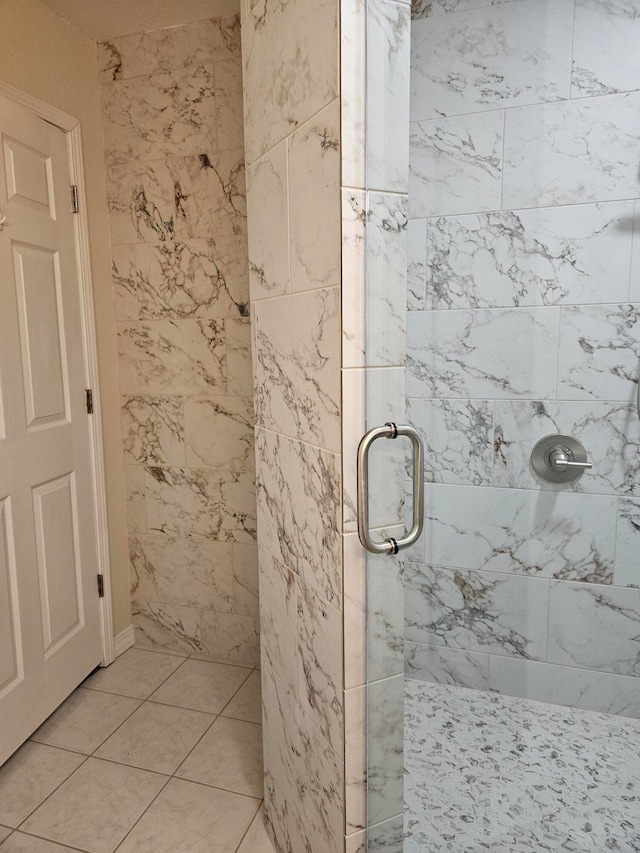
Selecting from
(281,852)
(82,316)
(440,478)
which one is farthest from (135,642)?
(440,478)

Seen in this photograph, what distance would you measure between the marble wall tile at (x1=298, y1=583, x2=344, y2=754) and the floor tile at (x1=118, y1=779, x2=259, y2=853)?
23.8 inches

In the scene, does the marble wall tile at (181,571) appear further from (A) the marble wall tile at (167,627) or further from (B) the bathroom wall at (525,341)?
(B) the bathroom wall at (525,341)

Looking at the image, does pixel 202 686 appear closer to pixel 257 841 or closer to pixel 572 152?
pixel 257 841

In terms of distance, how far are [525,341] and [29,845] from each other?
188cm

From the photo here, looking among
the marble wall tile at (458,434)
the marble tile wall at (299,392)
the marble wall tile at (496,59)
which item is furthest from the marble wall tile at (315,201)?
the marble wall tile at (458,434)

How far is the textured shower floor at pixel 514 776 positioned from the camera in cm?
127


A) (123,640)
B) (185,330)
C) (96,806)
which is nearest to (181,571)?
(123,640)

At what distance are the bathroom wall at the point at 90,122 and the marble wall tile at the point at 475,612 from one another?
1.28 m

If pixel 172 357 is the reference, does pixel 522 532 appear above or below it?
below

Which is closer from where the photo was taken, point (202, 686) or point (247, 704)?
point (247, 704)

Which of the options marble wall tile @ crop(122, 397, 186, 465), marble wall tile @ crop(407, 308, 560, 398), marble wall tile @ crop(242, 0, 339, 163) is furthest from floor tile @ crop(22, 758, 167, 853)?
marble wall tile @ crop(242, 0, 339, 163)

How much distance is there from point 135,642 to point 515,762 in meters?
1.63

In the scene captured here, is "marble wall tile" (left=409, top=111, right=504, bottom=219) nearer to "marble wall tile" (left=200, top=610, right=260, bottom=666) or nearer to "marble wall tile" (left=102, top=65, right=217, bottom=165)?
"marble wall tile" (left=102, top=65, right=217, bottom=165)

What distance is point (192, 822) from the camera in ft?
5.04
